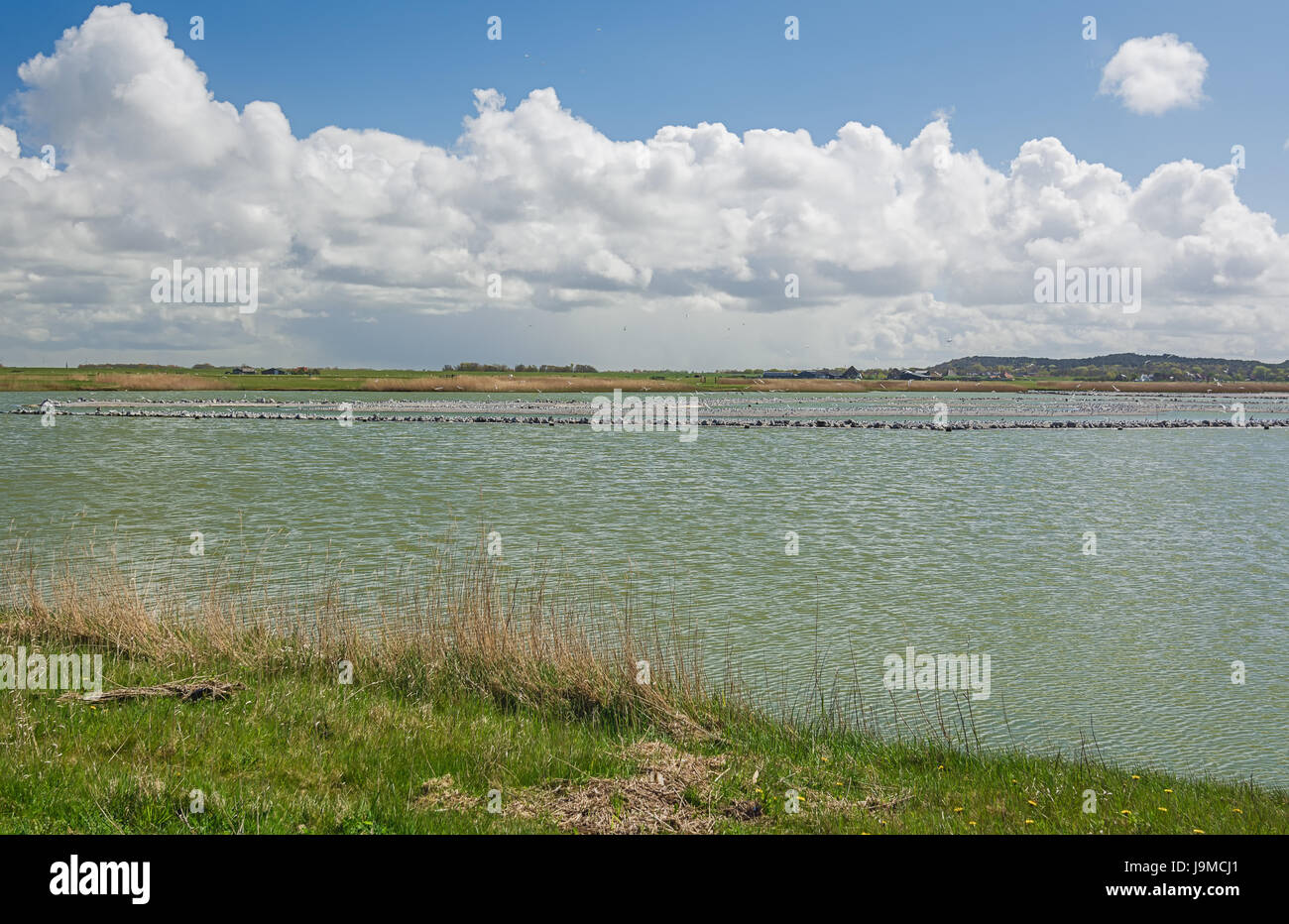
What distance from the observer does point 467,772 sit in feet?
30.9

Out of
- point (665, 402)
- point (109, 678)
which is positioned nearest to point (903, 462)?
point (109, 678)

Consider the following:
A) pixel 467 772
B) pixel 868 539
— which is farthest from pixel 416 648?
pixel 868 539

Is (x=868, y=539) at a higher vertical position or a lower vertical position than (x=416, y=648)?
lower

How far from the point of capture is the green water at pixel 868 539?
567 inches

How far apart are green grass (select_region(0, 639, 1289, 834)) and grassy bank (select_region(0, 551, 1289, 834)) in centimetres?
3

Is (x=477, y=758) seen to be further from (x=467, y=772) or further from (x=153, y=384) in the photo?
(x=153, y=384)

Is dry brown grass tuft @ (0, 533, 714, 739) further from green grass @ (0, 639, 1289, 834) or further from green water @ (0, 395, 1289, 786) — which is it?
green water @ (0, 395, 1289, 786)

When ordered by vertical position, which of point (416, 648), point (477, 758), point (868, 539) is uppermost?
point (416, 648)

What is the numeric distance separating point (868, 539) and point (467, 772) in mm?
20964

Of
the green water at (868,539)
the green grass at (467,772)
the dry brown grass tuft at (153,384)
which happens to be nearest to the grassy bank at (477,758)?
the green grass at (467,772)

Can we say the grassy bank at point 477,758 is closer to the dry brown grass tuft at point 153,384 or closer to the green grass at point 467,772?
the green grass at point 467,772

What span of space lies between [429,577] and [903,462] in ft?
133

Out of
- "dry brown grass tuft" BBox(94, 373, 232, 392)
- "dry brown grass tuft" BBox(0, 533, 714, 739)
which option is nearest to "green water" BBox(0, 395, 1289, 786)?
"dry brown grass tuft" BBox(0, 533, 714, 739)
